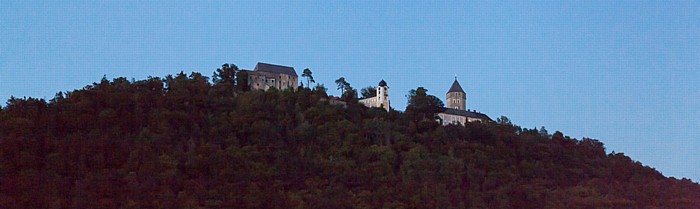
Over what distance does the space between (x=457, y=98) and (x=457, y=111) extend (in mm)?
6825

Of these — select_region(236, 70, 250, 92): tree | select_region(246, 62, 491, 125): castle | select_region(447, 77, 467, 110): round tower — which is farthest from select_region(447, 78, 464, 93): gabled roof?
select_region(236, 70, 250, 92): tree

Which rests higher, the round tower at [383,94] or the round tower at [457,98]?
the round tower at [457,98]

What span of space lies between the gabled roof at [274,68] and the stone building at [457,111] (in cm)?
1242

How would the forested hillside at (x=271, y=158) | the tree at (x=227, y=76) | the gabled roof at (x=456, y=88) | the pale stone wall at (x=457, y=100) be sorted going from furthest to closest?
the gabled roof at (x=456, y=88)
the pale stone wall at (x=457, y=100)
the tree at (x=227, y=76)
the forested hillside at (x=271, y=158)

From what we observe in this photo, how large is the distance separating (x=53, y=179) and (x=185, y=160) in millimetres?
8704

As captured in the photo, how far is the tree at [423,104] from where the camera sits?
78.7 meters

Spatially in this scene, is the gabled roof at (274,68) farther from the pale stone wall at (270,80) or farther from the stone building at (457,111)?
the stone building at (457,111)

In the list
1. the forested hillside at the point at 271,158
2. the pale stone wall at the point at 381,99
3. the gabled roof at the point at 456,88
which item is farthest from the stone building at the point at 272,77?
the gabled roof at the point at 456,88

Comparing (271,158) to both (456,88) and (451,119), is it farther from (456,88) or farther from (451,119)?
(456,88)

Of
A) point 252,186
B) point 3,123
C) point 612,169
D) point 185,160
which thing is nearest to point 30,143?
point 3,123

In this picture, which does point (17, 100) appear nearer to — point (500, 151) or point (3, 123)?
point (3, 123)

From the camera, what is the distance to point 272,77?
7950 cm

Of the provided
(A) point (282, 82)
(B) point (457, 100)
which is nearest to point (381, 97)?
→ (A) point (282, 82)

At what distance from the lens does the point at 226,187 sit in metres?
56.4
